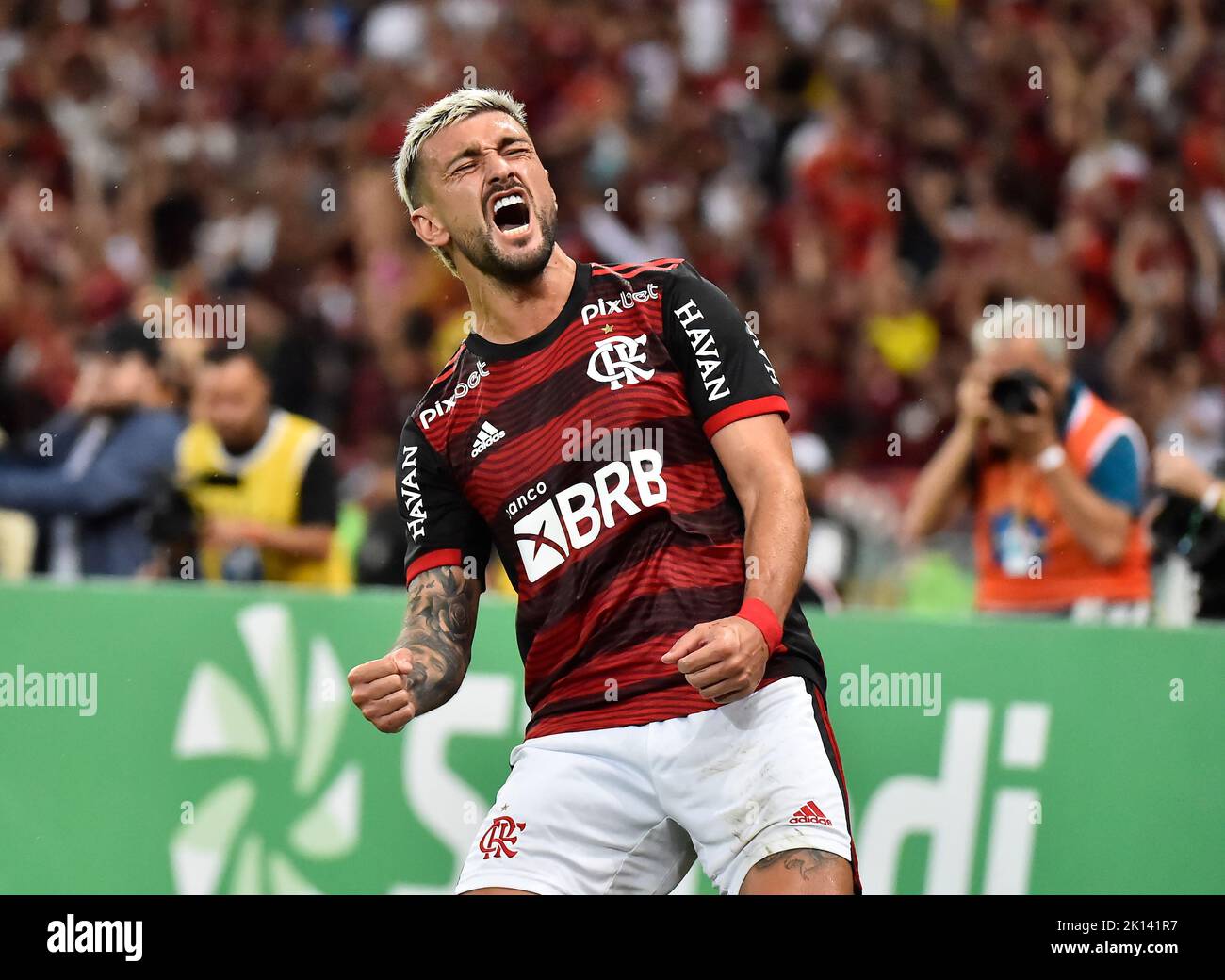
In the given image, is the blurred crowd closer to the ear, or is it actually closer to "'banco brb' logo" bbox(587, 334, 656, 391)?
the ear

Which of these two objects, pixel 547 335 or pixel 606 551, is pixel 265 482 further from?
pixel 606 551

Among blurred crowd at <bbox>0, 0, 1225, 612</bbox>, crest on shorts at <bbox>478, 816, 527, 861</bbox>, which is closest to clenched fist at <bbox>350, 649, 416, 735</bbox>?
crest on shorts at <bbox>478, 816, 527, 861</bbox>

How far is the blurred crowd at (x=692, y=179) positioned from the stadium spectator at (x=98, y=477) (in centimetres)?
158

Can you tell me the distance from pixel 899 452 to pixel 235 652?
4.53m

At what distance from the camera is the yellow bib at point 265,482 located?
20.3 feet

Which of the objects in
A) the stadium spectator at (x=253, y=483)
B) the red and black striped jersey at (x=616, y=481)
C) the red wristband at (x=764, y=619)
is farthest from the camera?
the stadium spectator at (x=253, y=483)

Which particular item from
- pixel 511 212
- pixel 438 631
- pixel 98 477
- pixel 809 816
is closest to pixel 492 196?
pixel 511 212

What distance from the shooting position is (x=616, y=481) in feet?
11.3

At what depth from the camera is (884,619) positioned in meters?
5.05

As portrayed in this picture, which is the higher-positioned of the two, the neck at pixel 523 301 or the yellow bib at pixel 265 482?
the neck at pixel 523 301

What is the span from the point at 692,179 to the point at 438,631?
22.8 ft

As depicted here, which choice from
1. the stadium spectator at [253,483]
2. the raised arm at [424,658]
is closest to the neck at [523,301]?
the raised arm at [424,658]

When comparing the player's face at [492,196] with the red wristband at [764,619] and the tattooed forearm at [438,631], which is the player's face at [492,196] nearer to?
the tattooed forearm at [438,631]
